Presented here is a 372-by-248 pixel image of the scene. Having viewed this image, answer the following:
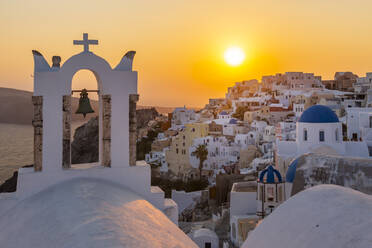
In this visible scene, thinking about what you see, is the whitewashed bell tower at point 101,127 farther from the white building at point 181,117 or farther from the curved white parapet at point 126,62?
the white building at point 181,117

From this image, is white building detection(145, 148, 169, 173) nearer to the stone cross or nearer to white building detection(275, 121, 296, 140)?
white building detection(275, 121, 296, 140)

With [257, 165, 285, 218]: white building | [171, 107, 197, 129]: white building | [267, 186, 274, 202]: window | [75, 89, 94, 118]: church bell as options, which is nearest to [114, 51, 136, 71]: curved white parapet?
[75, 89, 94, 118]: church bell

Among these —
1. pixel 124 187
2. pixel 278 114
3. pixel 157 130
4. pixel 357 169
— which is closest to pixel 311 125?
pixel 357 169

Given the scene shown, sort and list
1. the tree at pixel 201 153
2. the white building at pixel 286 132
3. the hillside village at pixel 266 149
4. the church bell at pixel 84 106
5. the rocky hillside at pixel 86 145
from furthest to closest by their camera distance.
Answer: the rocky hillside at pixel 86 145 → the tree at pixel 201 153 → the white building at pixel 286 132 → the hillside village at pixel 266 149 → the church bell at pixel 84 106

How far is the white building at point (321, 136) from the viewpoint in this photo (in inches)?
656

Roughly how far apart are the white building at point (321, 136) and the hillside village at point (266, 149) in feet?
0.14

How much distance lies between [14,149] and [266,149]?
34.3 metres

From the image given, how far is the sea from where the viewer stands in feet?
123

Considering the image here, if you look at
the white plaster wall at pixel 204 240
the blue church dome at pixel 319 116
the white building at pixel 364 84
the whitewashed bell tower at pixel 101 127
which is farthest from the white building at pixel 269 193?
the white building at pixel 364 84

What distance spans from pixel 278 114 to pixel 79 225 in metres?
37.4

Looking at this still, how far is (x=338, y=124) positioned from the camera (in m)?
16.7

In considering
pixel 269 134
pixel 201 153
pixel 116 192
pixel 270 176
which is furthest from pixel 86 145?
pixel 116 192

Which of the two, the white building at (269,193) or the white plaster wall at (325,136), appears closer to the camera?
the white building at (269,193)

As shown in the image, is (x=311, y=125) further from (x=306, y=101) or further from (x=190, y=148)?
(x=306, y=101)
